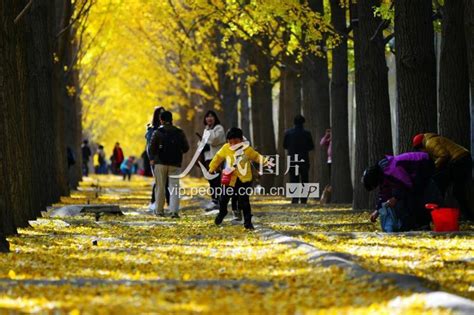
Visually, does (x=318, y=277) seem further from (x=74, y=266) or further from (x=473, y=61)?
(x=473, y=61)

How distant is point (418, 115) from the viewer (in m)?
20.2

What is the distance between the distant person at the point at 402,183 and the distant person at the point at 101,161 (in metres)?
51.5

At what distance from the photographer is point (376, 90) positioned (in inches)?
925

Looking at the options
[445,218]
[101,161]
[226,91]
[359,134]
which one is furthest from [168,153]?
[101,161]

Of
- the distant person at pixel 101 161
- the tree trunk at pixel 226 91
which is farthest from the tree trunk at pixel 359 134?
the distant person at pixel 101 161

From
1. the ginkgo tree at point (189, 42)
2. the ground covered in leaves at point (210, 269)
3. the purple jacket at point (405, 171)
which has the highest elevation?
the ginkgo tree at point (189, 42)

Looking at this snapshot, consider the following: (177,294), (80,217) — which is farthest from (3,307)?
(80,217)

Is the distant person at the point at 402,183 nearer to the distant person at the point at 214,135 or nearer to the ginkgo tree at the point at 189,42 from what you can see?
the distant person at the point at 214,135

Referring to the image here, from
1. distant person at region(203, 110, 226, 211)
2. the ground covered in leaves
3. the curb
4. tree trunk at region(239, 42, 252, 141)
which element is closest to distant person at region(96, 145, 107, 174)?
tree trunk at region(239, 42, 252, 141)

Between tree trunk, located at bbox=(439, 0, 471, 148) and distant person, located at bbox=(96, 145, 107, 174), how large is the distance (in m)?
49.0

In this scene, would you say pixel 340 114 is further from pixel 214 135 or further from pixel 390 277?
pixel 390 277

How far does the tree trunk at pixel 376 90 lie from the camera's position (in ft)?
76.7

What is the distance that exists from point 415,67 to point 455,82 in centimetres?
119

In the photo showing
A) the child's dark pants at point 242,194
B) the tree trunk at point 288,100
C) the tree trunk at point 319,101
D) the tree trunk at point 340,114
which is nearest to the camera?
the child's dark pants at point 242,194
